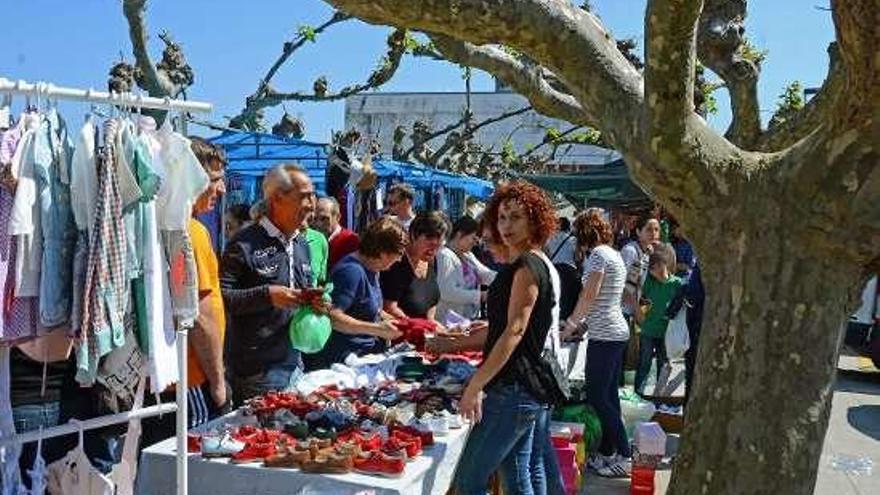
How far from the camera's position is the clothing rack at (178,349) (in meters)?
2.83

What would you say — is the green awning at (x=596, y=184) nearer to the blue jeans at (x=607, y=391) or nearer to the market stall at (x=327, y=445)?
the blue jeans at (x=607, y=391)

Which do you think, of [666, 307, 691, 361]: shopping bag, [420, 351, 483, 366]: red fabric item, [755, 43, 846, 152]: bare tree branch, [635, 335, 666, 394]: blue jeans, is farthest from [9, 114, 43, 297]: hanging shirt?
[635, 335, 666, 394]: blue jeans

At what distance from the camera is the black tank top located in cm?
390

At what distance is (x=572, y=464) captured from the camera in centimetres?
537

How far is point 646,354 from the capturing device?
8.68 meters

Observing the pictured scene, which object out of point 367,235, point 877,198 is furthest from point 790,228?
point 367,235

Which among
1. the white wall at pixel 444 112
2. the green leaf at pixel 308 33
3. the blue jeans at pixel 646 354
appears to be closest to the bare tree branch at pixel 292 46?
the green leaf at pixel 308 33

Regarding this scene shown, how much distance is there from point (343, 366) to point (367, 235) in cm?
77

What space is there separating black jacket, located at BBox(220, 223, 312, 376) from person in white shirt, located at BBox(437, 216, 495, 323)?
9.00 ft

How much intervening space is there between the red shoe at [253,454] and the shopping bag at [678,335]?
16.9 ft

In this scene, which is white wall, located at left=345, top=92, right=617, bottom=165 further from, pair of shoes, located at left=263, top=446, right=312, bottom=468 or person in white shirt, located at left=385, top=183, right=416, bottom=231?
pair of shoes, located at left=263, top=446, right=312, bottom=468

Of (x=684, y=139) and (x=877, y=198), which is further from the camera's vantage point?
(x=684, y=139)

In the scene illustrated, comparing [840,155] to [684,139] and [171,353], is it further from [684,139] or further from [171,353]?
[171,353]

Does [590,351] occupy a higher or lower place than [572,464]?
higher
